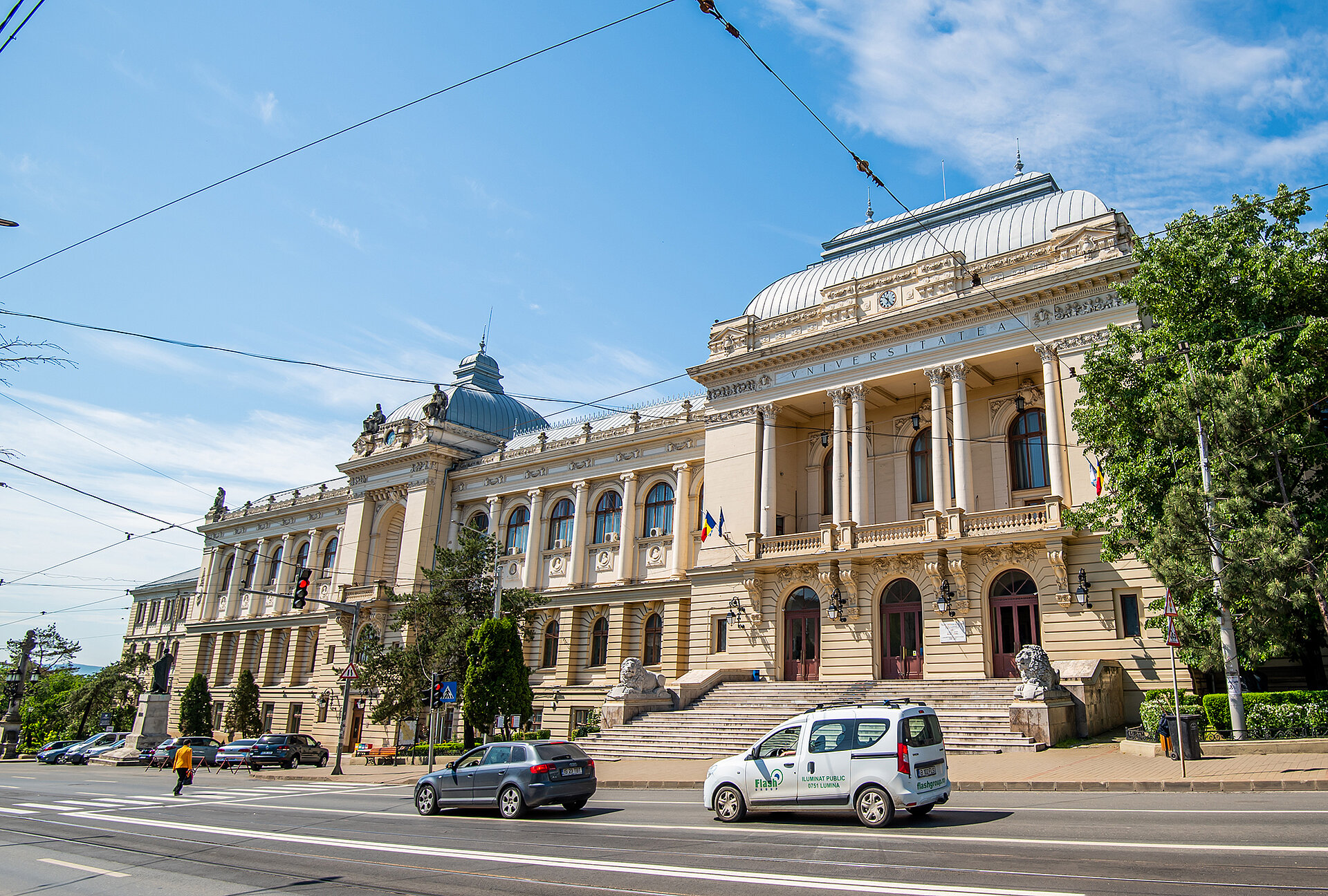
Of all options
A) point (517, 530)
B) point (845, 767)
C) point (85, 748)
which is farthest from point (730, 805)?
point (85, 748)

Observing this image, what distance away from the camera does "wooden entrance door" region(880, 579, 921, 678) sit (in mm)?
30156

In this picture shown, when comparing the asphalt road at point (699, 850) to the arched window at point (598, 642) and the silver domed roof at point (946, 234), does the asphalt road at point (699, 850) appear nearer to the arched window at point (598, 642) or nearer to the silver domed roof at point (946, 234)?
the silver domed roof at point (946, 234)

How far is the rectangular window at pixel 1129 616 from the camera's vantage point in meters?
25.9

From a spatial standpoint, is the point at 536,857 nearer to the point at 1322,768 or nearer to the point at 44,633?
the point at 1322,768

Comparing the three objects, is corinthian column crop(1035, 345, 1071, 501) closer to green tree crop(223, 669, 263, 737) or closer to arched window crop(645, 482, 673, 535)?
arched window crop(645, 482, 673, 535)

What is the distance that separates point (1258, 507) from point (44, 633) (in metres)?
82.7

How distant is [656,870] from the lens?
9.41 m

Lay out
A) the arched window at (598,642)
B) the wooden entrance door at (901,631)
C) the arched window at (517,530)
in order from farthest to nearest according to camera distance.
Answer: the arched window at (517,530) < the arched window at (598,642) < the wooden entrance door at (901,631)

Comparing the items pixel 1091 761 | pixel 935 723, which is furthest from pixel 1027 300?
pixel 935 723

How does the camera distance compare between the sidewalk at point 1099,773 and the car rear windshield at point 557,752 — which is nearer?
the sidewalk at point 1099,773

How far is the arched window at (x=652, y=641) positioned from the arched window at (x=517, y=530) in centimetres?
940

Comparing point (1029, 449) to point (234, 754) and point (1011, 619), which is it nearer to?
point (1011, 619)

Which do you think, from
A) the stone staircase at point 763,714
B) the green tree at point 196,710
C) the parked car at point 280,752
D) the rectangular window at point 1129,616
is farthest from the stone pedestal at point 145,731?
the rectangular window at point 1129,616

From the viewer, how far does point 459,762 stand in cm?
1700
